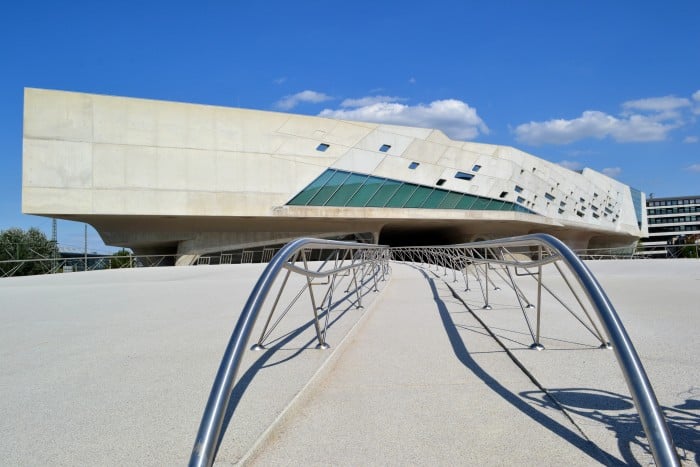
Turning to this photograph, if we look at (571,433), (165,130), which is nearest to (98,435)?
(571,433)

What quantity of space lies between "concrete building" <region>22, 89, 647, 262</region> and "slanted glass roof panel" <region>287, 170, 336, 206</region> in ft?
0.20

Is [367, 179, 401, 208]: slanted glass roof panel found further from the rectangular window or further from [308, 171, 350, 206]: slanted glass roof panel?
the rectangular window

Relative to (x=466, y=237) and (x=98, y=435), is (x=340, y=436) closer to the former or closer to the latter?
(x=98, y=435)

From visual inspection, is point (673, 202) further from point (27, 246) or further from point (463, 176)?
point (27, 246)

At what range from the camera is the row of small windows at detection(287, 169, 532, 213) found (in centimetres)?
2775

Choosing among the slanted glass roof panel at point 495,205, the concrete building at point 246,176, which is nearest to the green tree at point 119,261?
the concrete building at point 246,176

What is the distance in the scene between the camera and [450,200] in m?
31.4

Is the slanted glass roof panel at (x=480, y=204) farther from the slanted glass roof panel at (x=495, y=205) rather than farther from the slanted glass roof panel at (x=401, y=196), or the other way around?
the slanted glass roof panel at (x=401, y=196)

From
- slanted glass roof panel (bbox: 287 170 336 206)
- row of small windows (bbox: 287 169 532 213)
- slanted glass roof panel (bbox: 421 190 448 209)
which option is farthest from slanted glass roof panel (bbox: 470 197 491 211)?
slanted glass roof panel (bbox: 287 170 336 206)

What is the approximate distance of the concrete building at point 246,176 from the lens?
2242cm

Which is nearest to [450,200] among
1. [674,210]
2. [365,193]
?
[365,193]

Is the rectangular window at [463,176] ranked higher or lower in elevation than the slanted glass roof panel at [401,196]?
higher

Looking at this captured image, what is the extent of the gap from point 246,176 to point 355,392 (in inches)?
947

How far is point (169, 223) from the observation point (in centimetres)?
2667
